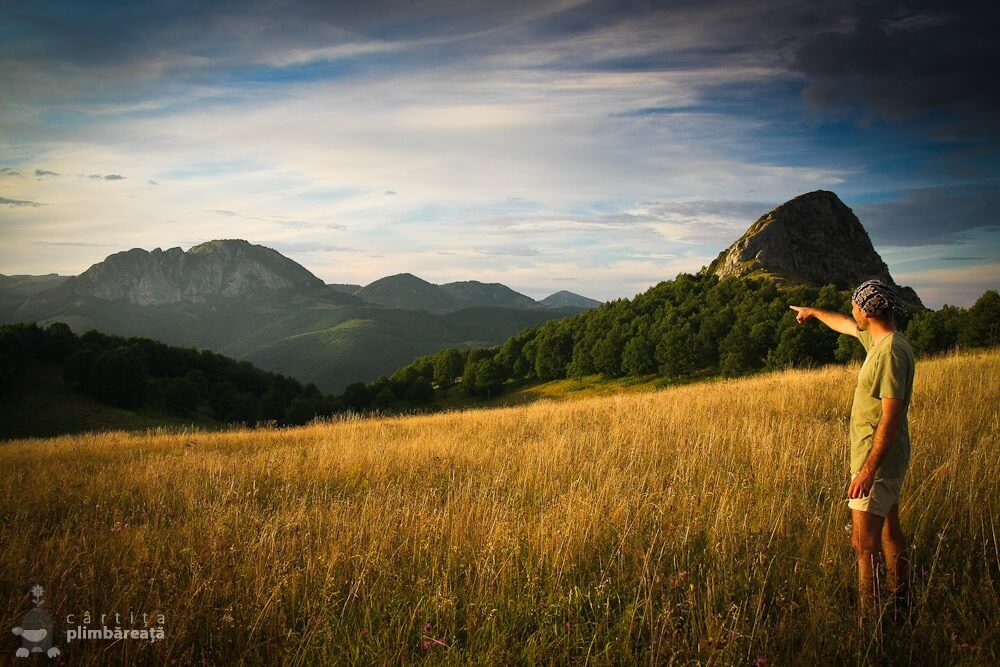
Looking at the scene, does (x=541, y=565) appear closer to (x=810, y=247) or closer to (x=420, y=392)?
(x=420, y=392)

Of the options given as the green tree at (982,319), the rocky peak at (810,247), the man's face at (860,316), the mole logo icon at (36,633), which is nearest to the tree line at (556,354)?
the green tree at (982,319)

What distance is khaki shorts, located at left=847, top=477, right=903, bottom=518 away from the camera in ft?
11.4

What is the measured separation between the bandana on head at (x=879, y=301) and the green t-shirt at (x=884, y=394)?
18 cm

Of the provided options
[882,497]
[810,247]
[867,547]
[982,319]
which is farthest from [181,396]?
[810,247]

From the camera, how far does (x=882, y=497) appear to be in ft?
11.5

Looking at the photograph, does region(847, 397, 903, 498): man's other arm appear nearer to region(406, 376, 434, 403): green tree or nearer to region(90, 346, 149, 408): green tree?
region(90, 346, 149, 408): green tree

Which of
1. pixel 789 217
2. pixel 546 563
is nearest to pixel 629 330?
pixel 789 217

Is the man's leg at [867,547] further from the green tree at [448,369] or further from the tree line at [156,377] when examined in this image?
the green tree at [448,369]

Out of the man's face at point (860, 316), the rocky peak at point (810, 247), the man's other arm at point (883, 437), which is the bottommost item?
the man's other arm at point (883, 437)

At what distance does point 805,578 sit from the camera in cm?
378

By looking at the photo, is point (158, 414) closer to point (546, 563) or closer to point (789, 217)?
point (546, 563)

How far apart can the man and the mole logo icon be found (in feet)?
17.1

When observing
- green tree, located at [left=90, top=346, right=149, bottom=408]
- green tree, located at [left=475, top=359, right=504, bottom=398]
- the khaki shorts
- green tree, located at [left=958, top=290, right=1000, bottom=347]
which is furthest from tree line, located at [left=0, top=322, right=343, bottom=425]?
green tree, located at [left=958, top=290, right=1000, bottom=347]

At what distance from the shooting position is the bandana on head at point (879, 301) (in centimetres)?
368
